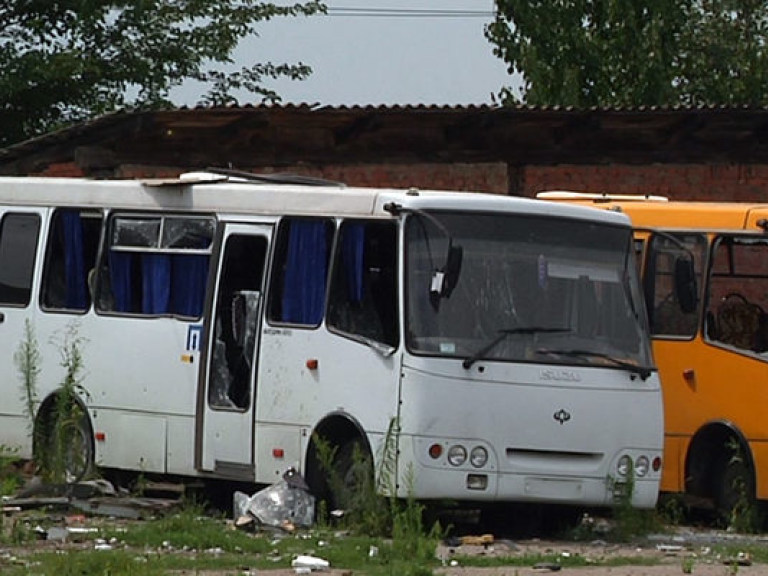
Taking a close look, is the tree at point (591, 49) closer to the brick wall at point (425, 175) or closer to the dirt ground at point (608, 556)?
the brick wall at point (425, 175)

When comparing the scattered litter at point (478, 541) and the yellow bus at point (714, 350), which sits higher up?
the yellow bus at point (714, 350)

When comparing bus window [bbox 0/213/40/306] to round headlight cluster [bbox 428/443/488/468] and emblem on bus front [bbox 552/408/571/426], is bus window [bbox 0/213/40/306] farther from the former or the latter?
emblem on bus front [bbox 552/408/571/426]

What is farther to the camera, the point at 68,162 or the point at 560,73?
the point at 560,73

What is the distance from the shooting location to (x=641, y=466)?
583 inches

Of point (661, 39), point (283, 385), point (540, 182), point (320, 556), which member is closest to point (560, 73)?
point (661, 39)

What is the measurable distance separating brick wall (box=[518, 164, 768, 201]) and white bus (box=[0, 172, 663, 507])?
7829mm

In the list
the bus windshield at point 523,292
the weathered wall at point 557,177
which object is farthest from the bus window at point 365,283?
the weathered wall at point 557,177

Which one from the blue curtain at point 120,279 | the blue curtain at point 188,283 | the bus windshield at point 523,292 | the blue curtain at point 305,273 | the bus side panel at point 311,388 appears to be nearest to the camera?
the bus windshield at point 523,292

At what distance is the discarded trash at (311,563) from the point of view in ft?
40.2

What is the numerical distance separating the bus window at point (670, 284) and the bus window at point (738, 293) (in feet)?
0.44

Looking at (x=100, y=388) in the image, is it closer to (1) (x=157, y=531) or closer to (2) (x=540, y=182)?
(1) (x=157, y=531)

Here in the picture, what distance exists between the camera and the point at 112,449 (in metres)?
16.7

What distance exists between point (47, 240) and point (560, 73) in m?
17.6

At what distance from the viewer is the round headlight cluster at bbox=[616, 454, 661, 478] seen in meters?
14.7
